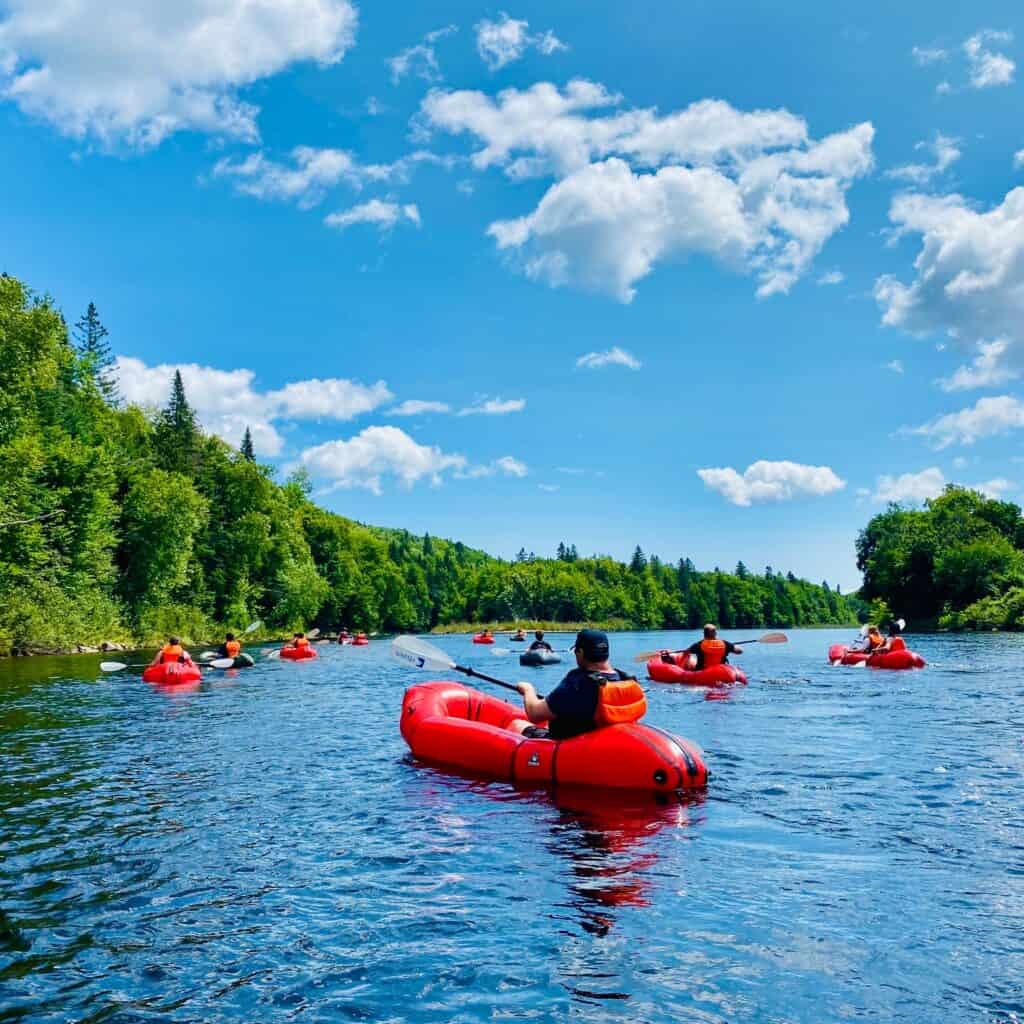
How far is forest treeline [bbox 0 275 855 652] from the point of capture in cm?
3222

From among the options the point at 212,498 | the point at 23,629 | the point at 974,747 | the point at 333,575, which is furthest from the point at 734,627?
the point at 974,747

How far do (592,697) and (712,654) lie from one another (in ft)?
44.3

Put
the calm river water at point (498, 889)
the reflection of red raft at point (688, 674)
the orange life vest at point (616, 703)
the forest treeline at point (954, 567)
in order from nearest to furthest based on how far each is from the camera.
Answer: the calm river water at point (498, 889) < the orange life vest at point (616, 703) < the reflection of red raft at point (688, 674) < the forest treeline at point (954, 567)

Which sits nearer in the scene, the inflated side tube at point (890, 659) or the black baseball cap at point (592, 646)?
the black baseball cap at point (592, 646)

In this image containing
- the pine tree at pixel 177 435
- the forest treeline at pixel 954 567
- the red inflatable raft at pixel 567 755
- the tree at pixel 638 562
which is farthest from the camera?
the tree at pixel 638 562

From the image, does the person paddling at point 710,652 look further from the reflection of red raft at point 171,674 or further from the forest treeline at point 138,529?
the forest treeline at point 138,529

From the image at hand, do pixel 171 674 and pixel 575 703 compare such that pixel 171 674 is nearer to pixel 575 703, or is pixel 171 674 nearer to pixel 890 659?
pixel 575 703

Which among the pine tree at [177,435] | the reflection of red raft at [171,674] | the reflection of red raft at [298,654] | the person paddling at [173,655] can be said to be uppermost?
the pine tree at [177,435]

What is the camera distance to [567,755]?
9.05m

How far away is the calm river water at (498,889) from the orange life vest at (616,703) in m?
0.91

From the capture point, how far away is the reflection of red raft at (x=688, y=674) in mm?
21375

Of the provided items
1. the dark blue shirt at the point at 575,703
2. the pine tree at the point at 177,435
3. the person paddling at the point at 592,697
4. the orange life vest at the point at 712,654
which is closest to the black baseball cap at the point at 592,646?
the person paddling at the point at 592,697

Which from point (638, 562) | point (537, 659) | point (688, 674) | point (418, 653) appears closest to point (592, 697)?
point (418, 653)

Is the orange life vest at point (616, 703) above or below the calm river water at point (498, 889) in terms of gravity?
above
